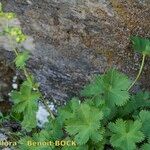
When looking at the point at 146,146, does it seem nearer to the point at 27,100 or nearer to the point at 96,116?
the point at 96,116

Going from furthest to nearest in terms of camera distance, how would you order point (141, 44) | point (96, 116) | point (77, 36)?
point (77, 36), point (141, 44), point (96, 116)

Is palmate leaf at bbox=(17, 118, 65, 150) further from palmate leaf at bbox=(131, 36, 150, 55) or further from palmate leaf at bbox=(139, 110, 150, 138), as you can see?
palmate leaf at bbox=(131, 36, 150, 55)

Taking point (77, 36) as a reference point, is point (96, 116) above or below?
below

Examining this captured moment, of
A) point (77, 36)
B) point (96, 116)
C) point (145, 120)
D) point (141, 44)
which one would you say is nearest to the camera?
point (96, 116)

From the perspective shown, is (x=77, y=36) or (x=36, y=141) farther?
(x=77, y=36)

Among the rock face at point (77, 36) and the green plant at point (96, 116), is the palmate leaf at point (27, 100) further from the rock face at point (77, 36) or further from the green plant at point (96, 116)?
the rock face at point (77, 36)

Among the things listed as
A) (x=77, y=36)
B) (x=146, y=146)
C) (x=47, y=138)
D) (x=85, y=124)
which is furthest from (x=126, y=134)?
(x=77, y=36)

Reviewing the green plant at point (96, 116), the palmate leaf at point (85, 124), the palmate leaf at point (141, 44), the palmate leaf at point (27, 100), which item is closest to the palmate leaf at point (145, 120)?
the green plant at point (96, 116)
